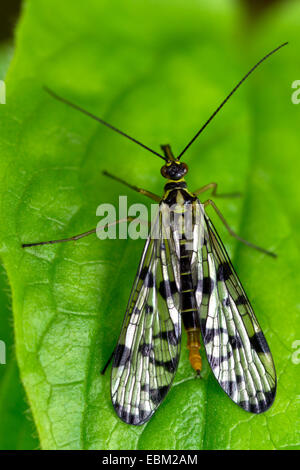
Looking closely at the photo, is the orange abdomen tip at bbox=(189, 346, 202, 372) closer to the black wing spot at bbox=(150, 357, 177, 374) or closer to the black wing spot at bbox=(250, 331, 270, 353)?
the black wing spot at bbox=(150, 357, 177, 374)

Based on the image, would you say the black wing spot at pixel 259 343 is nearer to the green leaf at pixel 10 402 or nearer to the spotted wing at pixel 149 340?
the spotted wing at pixel 149 340

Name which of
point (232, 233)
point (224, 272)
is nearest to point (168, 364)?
point (224, 272)

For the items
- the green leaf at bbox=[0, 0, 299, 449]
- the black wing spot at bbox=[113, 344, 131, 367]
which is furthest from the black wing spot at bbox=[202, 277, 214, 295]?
the black wing spot at bbox=[113, 344, 131, 367]

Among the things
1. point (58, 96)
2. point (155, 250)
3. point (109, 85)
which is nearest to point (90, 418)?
point (155, 250)

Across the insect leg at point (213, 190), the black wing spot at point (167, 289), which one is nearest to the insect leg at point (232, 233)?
the insect leg at point (213, 190)

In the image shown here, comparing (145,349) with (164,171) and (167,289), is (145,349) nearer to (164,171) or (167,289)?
(167,289)

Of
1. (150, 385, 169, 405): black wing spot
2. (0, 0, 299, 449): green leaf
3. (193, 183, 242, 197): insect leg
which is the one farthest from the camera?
(193, 183, 242, 197): insect leg
